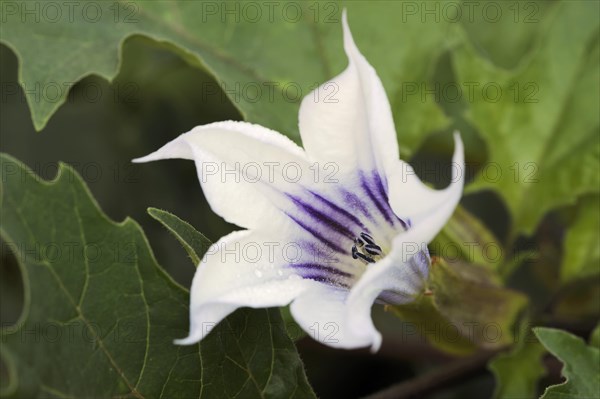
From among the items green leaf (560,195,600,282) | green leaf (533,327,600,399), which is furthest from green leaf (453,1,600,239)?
green leaf (533,327,600,399)

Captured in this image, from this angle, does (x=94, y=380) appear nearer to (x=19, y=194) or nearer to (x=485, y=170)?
(x=19, y=194)

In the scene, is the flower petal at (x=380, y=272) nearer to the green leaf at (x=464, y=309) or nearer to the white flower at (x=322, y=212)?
the white flower at (x=322, y=212)

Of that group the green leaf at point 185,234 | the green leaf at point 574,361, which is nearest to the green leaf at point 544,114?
the green leaf at point 574,361

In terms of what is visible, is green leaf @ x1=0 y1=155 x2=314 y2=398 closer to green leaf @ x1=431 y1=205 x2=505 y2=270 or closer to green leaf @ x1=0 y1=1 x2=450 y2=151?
green leaf @ x1=0 y1=1 x2=450 y2=151

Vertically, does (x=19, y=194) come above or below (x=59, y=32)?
below

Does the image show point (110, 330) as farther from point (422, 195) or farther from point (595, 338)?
point (595, 338)

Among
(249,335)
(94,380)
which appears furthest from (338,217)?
(94,380)
